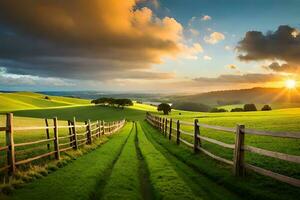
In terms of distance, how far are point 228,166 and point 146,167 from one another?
3664mm

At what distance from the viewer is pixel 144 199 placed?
8.48 meters

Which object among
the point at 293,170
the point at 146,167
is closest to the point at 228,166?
the point at 293,170

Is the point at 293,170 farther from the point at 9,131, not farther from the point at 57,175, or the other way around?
the point at 9,131

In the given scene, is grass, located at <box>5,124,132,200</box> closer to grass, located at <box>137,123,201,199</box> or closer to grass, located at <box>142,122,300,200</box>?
A: grass, located at <box>137,123,201,199</box>

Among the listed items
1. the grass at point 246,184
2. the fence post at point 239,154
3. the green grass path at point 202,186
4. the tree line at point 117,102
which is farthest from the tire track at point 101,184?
the tree line at point 117,102

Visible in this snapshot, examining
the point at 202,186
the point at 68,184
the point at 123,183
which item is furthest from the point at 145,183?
the point at 68,184

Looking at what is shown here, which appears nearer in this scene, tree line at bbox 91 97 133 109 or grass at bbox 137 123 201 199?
grass at bbox 137 123 201 199

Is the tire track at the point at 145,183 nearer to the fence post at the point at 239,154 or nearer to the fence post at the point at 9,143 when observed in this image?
the fence post at the point at 239,154

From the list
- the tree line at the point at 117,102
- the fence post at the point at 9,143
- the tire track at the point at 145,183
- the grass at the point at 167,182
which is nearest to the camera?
the grass at the point at 167,182

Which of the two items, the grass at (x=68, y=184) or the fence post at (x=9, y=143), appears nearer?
the grass at (x=68, y=184)

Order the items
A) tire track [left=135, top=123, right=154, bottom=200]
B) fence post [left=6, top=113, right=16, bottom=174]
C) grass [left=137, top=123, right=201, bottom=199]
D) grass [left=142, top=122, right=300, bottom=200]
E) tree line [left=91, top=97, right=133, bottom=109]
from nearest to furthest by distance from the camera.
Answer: grass [left=142, top=122, right=300, bottom=200] < grass [left=137, top=123, right=201, bottom=199] < tire track [left=135, top=123, right=154, bottom=200] < fence post [left=6, top=113, right=16, bottom=174] < tree line [left=91, top=97, right=133, bottom=109]

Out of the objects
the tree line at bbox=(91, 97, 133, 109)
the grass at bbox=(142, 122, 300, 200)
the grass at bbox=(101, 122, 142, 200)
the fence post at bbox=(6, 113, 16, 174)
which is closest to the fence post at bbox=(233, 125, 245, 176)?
the grass at bbox=(142, 122, 300, 200)

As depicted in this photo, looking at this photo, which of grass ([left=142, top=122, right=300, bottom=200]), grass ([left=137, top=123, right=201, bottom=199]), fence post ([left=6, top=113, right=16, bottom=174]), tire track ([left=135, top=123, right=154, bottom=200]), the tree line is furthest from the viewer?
the tree line

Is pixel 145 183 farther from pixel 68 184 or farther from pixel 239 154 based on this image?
pixel 239 154
